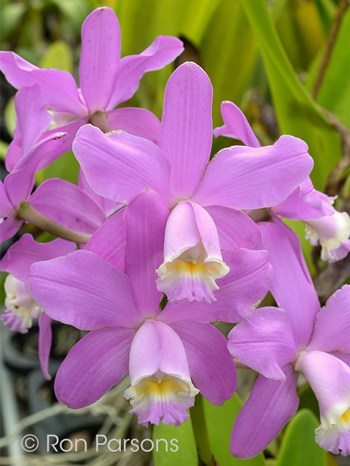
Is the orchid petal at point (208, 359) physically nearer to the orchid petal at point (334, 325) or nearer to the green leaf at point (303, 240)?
the orchid petal at point (334, 325)

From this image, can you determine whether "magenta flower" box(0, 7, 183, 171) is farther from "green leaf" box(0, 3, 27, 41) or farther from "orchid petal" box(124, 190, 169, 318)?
"green leaf" box(0, 3, 27, 41)

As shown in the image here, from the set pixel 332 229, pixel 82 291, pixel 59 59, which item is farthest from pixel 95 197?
pixel 59 59

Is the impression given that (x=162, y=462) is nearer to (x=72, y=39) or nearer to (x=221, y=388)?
(x=221, y=388)

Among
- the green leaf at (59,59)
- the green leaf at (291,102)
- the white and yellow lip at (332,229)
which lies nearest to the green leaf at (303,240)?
the green leaf at (291,102)

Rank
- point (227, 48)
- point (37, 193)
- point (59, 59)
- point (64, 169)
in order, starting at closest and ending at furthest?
point (37, 193) < point (64, 169) < point (227, 48) < point (59, 59)

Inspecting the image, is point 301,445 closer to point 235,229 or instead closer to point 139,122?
point 235,229

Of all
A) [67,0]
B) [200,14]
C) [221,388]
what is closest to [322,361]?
[221,388]
